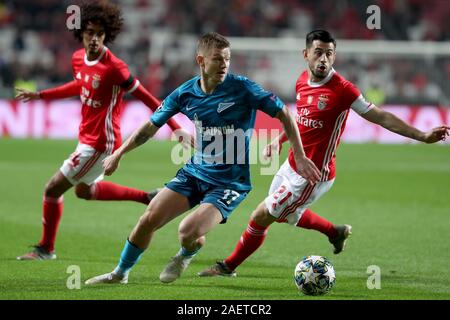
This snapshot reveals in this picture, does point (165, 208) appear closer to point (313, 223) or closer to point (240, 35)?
point (313, 223)

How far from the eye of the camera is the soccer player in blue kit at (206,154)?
675 cm

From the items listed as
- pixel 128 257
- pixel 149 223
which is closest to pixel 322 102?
pixel 149 223

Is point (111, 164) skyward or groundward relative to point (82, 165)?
skyward

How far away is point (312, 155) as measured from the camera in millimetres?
7797

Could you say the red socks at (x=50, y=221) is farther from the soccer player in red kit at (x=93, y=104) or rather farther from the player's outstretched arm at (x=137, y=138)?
the player's outstretched arm at (x=137, y=138)

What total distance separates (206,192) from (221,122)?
0.58m

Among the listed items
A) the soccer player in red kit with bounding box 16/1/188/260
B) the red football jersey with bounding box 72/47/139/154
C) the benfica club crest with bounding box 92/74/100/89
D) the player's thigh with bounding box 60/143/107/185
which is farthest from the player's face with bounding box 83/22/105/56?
the player's thigh with bounding box 60/143/107/185

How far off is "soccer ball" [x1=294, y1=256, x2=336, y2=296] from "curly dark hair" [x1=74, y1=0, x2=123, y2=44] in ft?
11.5

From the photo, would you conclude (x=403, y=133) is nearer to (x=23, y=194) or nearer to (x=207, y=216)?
(x=207, y=216)

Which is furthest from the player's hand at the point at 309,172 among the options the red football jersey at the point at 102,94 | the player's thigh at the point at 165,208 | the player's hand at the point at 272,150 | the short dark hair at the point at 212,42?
the red football jersey at the point at 102,94

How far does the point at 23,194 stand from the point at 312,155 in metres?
7.21

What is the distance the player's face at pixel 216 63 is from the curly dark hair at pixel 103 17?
2.22 m

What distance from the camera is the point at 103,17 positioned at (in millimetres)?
8719

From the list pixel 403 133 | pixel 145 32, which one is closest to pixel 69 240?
pixel 403 133
